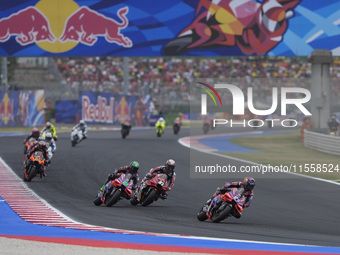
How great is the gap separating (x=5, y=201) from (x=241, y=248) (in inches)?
282

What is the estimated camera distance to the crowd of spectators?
222ft

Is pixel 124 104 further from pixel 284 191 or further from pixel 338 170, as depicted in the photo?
pixel 284 191

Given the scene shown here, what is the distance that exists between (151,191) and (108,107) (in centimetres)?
3929

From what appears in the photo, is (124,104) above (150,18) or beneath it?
beneath

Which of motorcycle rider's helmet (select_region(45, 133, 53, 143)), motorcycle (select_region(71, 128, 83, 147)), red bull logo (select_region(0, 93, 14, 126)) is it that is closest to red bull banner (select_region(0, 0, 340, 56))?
motorcycle (select_region(71, 128, 83, 147))

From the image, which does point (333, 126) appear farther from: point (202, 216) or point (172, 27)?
point (202, 216)

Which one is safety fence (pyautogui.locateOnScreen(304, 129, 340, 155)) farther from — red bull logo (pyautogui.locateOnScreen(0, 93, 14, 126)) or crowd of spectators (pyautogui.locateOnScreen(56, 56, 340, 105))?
crowd of spectators (pyautogui.locateOnScreen(56, 56, 340, 105))

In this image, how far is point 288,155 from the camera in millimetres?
31844

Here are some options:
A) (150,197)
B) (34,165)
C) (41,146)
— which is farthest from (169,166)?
(34,165)

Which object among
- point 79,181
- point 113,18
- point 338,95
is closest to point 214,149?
point 113,18

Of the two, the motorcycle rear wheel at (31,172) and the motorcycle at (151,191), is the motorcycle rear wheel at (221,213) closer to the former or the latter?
the motorcycle at (151,191)

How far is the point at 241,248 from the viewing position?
9.91 m

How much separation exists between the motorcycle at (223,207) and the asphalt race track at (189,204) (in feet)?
0.54

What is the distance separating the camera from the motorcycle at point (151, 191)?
50.8ft
